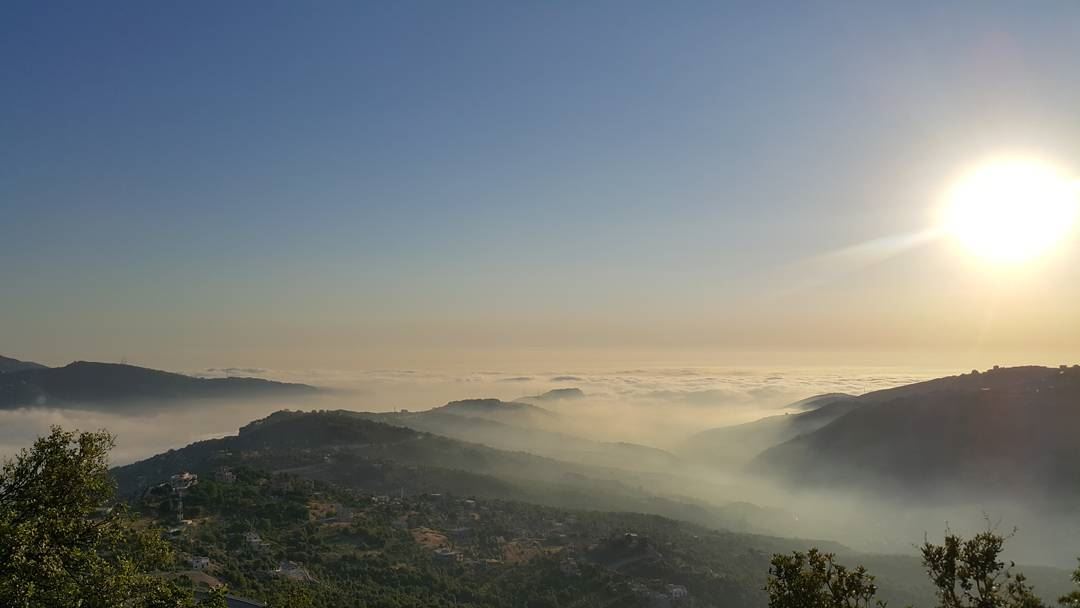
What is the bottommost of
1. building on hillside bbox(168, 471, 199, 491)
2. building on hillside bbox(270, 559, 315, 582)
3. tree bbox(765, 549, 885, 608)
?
building on hillside bbox(270, 559, 315, 582)

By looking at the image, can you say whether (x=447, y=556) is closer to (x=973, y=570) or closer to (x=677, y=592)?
(x=677, y=592)

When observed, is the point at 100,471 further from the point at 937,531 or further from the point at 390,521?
the point at 937,531

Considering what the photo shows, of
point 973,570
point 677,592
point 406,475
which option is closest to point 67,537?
point 973,570

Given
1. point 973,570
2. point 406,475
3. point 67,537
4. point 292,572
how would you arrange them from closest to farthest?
point 67,537 → point 973,570 → point 292,572 → point 406,475

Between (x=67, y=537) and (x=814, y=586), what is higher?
(x=67, y=537)

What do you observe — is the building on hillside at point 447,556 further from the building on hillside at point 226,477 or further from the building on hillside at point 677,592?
the building on hillside at point 226,477

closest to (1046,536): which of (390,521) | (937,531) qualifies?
(937,531)

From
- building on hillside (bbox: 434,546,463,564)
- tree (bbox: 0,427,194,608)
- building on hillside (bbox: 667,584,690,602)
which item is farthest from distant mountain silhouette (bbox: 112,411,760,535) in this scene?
tree (bbox: 0,427,194,608)

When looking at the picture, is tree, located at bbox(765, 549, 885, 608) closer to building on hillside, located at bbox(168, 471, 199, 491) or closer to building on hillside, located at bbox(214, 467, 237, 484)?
building on hillside, located at bbox(168, 471, 199, 491)

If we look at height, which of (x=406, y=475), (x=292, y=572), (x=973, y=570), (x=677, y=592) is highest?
(x=973, y=570)

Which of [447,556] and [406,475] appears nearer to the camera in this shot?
[447,556]
